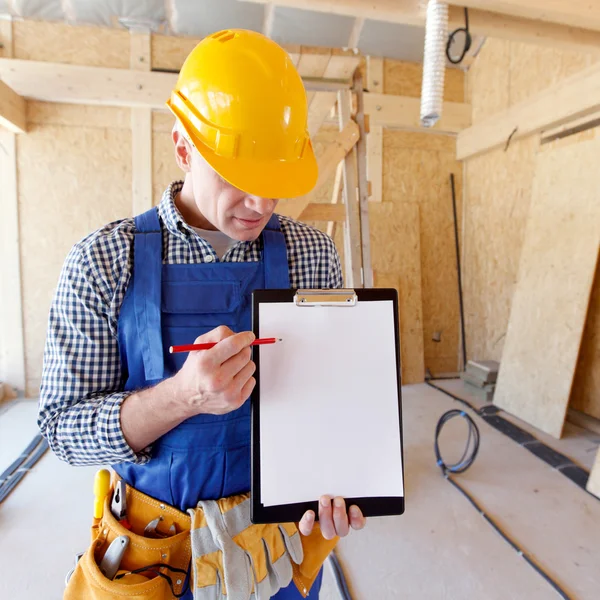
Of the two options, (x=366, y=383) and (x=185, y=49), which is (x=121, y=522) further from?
(x=185, y=49)

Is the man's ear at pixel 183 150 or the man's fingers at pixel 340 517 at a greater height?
the man's ear at pixel 183 150

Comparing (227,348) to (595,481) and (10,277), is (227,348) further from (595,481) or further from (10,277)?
(10,277)

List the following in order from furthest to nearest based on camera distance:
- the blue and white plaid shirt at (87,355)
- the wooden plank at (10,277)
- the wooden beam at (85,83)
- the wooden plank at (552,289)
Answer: the wooden plank at (10,277) → the wooden beam at (85,83) → the wooden plank at (552,289) → the blue and white plaid shirt at (87,355)

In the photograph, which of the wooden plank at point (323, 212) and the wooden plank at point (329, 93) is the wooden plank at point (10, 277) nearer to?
the wooden plank at point (329, 93)

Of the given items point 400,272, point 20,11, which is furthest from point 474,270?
point 20,11

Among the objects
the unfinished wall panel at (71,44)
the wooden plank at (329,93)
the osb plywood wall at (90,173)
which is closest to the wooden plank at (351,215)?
the wooden plank at (329,93)

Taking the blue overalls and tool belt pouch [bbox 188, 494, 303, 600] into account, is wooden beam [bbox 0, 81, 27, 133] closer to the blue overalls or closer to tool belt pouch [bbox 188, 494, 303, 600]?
the blue overalls

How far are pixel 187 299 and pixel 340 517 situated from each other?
1.55 ft

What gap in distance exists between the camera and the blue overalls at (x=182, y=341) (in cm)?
74

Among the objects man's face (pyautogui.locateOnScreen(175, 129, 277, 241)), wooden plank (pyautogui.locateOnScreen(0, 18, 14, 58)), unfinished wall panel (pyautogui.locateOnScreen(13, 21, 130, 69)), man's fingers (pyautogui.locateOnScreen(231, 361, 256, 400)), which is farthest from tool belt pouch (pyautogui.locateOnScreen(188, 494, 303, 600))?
wooden plank (pyautogui.locateOnScreen(0, 18, 14, 58))

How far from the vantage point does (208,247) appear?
2.68 feet

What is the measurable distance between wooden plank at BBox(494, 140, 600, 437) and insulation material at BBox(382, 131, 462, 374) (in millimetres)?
971

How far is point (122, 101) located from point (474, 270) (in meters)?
3.91

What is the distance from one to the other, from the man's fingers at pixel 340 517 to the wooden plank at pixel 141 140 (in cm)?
359
